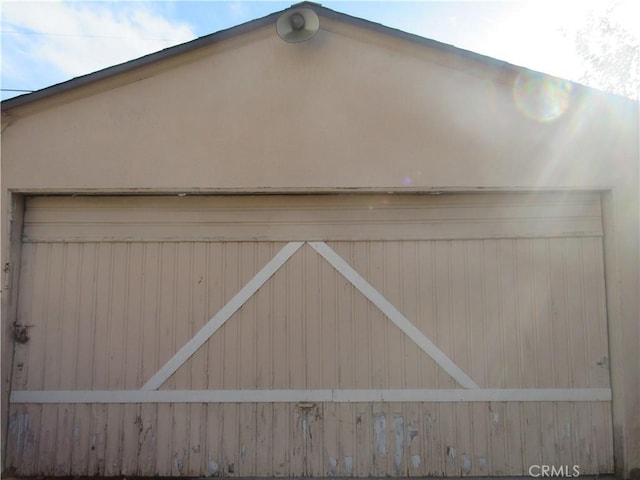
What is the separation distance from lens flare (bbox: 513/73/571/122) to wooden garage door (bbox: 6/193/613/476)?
784mm

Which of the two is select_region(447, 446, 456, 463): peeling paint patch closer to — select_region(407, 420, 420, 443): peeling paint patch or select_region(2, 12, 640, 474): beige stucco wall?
select_region(407, 420, 420, 443): peeling paint patch

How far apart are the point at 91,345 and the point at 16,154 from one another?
6.09ft

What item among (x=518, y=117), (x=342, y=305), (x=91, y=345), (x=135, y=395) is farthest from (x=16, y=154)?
(x=518, y=117)

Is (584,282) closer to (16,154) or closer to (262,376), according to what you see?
(262,376)

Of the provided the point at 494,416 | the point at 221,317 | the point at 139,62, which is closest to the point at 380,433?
the point at 494,416

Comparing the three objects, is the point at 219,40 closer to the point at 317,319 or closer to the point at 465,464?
the point at 317,319

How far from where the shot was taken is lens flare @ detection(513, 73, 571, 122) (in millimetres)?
4156

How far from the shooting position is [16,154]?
4.21 metres

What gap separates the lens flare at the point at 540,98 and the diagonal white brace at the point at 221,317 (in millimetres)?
2368

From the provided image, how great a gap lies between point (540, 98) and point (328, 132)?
1.93 meters

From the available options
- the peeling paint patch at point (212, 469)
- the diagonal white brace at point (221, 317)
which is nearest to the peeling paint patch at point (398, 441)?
the peeling paint patch at point (212, 469)

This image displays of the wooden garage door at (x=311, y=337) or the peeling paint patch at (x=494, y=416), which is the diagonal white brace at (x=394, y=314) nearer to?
the wooden garage door at (x=311, y=337)

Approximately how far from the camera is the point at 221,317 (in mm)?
4219

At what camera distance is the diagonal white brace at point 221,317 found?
165 inches
